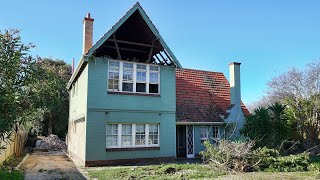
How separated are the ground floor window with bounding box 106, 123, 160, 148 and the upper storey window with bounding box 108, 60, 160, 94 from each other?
2336mm

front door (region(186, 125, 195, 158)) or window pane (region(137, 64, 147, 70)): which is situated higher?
window pane (region(137, 64, 147, 70))

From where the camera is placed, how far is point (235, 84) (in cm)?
2383

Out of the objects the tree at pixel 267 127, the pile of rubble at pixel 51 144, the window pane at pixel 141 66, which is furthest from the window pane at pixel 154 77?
the pile of rubble at pixel 51 144

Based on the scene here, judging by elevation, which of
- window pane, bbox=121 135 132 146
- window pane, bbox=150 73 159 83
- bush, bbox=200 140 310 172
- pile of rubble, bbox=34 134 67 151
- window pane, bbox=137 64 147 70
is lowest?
Answer: pile of rubble, bbox=34 134 67 151

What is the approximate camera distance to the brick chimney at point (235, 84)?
2378 centimetres

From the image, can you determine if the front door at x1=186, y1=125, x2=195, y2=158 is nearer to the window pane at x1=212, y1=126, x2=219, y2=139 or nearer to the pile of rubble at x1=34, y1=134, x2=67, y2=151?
the window pane at x1=212, y1=126, x2=219, y2=139

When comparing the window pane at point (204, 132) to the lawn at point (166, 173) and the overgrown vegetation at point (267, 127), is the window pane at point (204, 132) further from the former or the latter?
the lawn at point (166, 173)

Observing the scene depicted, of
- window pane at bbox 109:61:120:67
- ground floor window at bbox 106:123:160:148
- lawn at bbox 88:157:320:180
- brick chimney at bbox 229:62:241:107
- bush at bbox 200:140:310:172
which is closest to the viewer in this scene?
lawn at bbox 88:157:320:180

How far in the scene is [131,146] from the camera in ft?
60.5

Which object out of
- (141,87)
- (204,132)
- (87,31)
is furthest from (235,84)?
(87,31)

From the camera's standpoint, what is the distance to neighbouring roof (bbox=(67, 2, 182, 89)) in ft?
60.8

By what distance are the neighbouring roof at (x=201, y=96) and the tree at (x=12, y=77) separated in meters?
12.4

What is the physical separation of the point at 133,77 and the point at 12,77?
980 centimetres

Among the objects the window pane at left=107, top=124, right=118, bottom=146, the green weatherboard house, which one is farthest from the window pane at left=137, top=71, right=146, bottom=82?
the window pane at left=107, top=124, right=118, bottom=146
